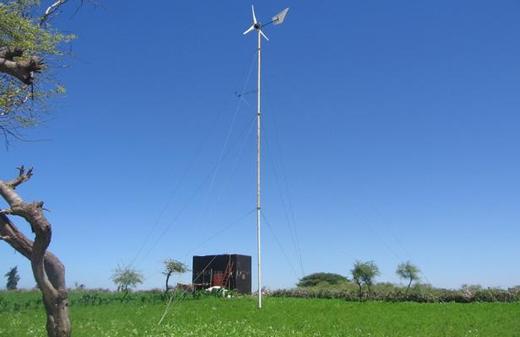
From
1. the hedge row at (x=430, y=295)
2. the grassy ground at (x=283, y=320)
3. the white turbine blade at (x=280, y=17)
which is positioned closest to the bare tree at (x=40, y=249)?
the grassy ground at (x=283, y=320)

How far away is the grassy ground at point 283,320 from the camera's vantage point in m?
20.8

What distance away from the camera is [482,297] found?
3756 centimetres

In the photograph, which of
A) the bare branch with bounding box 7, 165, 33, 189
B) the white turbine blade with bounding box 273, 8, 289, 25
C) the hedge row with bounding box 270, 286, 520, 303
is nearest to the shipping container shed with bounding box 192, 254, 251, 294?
the hedge row with bounding box 270, 286, 520, 303

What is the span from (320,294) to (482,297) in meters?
11.9

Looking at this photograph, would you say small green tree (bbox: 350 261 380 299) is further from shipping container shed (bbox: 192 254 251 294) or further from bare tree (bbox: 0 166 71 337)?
bare tree (bbox: 0 166 71 337)

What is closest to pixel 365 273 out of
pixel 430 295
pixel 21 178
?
pixel 430 295

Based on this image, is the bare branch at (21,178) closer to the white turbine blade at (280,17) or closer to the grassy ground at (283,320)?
the grassy ground at (283,320)

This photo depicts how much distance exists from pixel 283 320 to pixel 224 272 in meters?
17.7

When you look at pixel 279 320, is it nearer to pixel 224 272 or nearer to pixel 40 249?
pixel 224 272

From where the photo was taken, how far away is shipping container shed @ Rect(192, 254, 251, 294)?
4353 cm

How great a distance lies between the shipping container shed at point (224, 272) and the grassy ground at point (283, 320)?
663 centimetres

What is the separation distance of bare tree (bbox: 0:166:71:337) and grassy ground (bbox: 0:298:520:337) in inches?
344

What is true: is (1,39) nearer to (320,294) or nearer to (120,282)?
(320,294)

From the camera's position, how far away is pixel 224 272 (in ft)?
144
